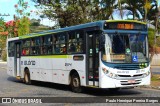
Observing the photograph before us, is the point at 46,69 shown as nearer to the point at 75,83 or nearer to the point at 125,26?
the point at 75,83

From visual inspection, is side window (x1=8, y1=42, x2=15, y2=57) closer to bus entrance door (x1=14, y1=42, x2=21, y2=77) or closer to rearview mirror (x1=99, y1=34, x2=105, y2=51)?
bus entrance door (x1=14, y1=42, x2=21, y2=77)

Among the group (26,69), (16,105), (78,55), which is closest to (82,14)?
(26,69)

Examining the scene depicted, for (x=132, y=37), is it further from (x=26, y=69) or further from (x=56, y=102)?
(x=26, y=69)

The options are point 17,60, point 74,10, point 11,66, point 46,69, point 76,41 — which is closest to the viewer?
point 76,41

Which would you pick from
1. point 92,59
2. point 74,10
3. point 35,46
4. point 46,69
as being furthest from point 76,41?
point 74,10

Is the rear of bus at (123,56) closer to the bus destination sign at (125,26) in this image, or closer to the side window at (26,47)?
the bus destination sign at (125,26)

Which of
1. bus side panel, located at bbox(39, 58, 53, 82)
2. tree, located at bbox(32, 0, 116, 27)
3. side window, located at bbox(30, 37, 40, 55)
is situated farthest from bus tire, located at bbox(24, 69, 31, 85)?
tree, located at bbox(32, 0, 116, 27)

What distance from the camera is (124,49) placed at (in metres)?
15.7

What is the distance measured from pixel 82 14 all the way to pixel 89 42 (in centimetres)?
1329

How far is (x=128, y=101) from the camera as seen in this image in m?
13.9

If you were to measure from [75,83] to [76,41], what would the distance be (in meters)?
1.82

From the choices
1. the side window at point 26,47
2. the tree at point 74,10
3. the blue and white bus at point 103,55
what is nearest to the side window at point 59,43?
the blue and white bus at point 103,55

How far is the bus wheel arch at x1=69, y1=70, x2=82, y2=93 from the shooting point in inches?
678

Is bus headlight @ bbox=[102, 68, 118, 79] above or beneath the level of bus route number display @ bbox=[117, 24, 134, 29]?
beneath
